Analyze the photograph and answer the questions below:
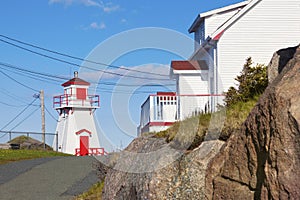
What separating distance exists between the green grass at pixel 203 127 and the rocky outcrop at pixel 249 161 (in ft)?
0.76

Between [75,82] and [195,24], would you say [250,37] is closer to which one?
[195,24]

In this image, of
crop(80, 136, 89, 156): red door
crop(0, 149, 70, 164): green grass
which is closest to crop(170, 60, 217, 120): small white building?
crop(0, 149, 70, 164): green grass

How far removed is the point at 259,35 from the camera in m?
20.6

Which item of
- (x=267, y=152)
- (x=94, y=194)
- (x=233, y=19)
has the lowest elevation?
(x=94, y=194)

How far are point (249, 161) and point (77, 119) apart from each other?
34.0 meters

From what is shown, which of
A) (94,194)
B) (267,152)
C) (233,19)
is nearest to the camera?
(267,152)

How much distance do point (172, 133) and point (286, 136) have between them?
398 centimetres

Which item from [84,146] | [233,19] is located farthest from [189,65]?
[84,146]

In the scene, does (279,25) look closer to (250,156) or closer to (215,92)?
(215,92)

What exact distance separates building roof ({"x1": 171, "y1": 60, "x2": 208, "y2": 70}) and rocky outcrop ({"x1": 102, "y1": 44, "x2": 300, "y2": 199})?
13.8 metres

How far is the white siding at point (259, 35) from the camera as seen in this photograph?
2030 centimetres

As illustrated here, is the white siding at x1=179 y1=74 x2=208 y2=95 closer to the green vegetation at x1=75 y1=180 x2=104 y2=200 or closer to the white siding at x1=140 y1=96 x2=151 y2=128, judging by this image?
the white siding at x1=140 y1=96 x2=151 y2=128

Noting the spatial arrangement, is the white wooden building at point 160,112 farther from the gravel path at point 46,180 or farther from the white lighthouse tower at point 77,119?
the white lighthouse tower at point 77,119

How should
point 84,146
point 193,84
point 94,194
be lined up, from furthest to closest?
point 84,146 < point 193,84 < point 94,194
